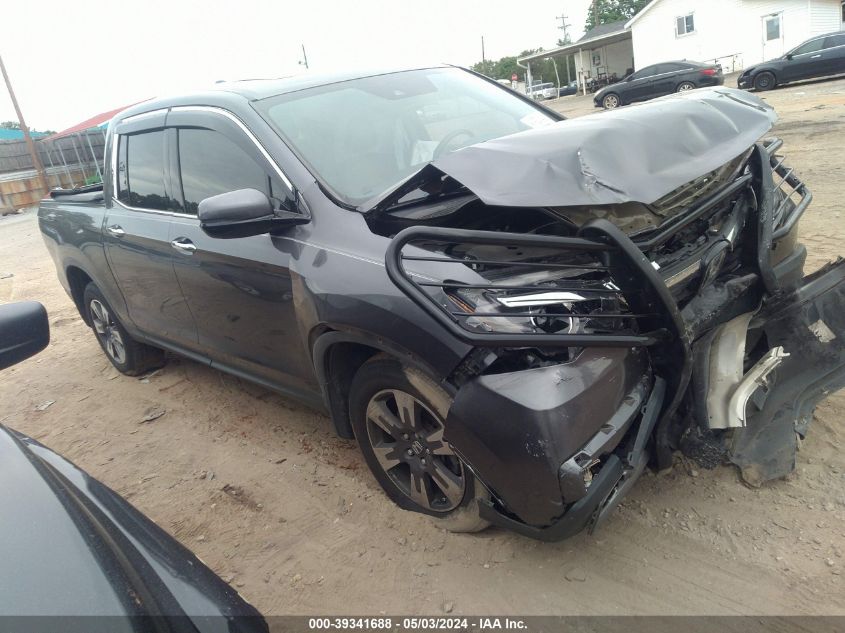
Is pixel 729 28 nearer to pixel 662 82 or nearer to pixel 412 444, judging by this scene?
pixel 662 82

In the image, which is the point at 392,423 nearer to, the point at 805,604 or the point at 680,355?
the point at 680,355

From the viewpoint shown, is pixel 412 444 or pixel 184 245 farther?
pixel 184 245

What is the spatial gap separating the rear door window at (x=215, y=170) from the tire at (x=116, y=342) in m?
1.77

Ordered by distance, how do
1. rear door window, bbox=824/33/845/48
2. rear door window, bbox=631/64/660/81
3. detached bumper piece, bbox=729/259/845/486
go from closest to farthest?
detached bumper piece, bbox=729/259/845/486, rear door window, bbox=824/33/845/48, rear door window, bbox=631/64/660/81

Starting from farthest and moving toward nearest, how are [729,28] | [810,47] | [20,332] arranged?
[729,28] < [810,47] < [20,332]

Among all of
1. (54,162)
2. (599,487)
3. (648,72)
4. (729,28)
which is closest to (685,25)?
(729,28)

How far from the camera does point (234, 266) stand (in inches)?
122

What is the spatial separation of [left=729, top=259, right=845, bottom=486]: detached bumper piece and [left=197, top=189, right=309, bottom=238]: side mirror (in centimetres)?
210

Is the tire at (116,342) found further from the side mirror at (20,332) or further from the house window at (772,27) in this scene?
the house window at (772,27)

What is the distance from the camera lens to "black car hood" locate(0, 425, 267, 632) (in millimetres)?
1285

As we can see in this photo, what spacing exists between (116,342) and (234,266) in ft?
8.20

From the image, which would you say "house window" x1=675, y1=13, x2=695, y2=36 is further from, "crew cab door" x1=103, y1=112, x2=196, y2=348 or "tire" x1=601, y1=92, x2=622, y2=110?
"crew cab door" x1=103, y1=112, x2=196, y2=348

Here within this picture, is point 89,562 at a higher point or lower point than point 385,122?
lower

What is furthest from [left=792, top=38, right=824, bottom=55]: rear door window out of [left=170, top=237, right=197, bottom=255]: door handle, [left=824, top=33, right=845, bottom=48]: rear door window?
[left=170, top=237, right=197, bottom=255]: door handle
